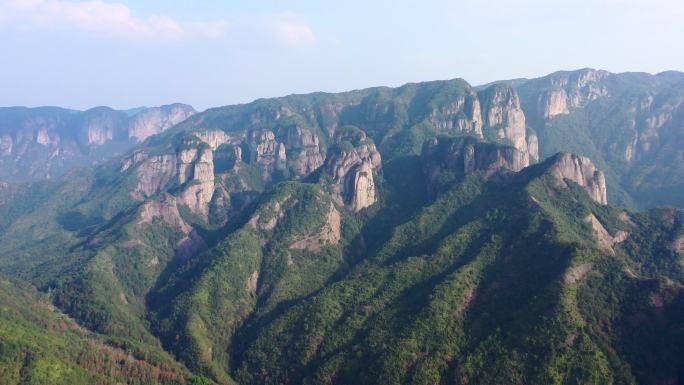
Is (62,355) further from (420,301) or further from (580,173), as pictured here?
(580,173)

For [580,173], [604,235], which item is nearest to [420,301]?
[604,235]

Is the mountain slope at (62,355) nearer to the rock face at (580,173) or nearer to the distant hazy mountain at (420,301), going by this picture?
the distant hazy mountain at (420,301)

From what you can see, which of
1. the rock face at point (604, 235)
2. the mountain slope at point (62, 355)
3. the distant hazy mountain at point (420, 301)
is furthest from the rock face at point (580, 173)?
the mountain slope at point (62, 355)

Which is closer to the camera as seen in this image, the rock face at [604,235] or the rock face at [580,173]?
the rock face at [604,235]

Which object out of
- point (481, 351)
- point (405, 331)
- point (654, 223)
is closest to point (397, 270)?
point (405, 331)

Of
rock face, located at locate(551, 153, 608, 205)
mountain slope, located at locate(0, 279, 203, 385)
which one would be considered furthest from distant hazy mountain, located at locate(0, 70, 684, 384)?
mountain slope, located at locate(0, 279, 203, 385)

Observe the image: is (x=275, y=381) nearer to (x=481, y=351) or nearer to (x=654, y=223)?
(x=481, y=351)

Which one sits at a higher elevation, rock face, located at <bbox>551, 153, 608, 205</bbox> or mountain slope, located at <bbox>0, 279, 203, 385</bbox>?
rock face, located at <bbox>551, 153, 608, 205</bbox>

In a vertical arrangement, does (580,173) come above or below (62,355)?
above

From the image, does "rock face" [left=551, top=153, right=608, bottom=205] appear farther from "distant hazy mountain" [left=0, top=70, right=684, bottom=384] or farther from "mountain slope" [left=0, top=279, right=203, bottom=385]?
"mountain slope" [left=0, top=279, right=203, bottom=385]
